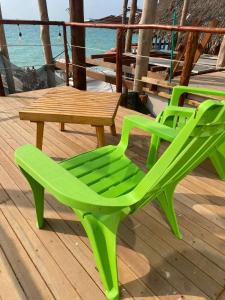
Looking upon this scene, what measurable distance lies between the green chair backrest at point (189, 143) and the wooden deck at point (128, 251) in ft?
2.05

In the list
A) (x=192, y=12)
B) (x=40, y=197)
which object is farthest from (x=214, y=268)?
(x=192, y=12)

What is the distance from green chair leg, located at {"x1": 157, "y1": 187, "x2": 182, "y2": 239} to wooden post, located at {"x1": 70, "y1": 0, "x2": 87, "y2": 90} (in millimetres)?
3347

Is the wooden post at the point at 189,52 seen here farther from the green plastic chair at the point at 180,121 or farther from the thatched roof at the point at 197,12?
the thatched roof at the point at 197,12

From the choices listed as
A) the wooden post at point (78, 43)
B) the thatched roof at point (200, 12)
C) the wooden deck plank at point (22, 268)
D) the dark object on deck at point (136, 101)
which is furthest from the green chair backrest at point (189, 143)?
the thatched roof at point (200, 12)

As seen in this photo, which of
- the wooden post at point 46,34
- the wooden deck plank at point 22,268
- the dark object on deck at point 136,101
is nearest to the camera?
the wooden deck plank at point 22,268

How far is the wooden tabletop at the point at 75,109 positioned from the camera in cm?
219

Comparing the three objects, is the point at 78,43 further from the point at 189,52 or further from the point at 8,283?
the point at 8,283

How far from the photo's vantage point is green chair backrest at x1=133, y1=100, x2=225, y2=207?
2.79ft

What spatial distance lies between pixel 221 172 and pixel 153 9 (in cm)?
428

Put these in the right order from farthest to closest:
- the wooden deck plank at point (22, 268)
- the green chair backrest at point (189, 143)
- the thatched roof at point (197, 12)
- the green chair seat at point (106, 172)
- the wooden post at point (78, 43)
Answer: the thatched roof at point (197, 12), the wooden post at point (78, 43), the green chair seat at point (106, 172), the wooden deck plank at point (22, 268), the green chair backrest at point (189, 143)

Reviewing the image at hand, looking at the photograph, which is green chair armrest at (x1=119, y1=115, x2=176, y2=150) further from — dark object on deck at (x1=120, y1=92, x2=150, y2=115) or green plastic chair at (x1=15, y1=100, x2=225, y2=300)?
dark object on deck at (x1=120, y1=92, x2=150, y2=115)

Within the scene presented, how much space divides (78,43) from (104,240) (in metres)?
3.74

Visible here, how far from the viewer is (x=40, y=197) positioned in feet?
5.16

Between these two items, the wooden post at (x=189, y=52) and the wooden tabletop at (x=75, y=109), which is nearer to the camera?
the wooden tabletop at (x=75, y=109)
